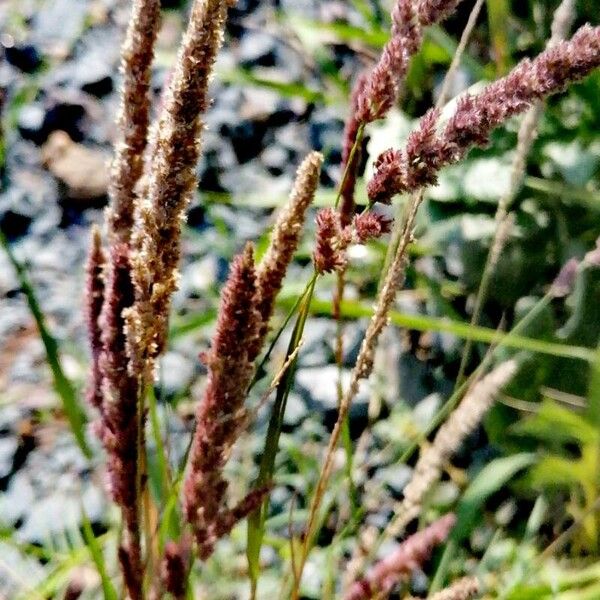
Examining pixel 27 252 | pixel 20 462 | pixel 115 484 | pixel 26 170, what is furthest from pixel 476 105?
pixel 26 170

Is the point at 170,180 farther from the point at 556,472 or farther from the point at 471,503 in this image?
the point at 556,472

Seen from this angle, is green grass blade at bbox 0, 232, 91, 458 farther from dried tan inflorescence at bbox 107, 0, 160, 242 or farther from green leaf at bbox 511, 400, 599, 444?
green leaf at bbox 511, 400, 599, 444

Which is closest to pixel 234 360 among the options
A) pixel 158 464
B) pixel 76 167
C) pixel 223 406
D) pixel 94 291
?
pixel 223 406

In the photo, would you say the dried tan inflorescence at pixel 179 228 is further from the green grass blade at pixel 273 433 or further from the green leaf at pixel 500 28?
the green leaf at pixel 500 28

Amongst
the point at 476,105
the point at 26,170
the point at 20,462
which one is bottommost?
the point at 20,462

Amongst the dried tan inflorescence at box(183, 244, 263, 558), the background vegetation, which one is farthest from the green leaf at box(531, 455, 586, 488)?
the dried tan inflorescence at box(183, 244, 263, 558)

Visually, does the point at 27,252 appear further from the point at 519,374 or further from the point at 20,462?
the point at 519,374
